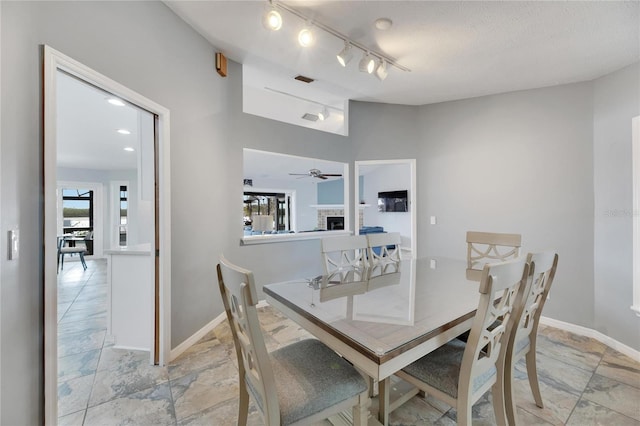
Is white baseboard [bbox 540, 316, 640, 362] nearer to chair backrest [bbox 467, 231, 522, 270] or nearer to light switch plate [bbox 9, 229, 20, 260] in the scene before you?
chair backrest [bbox 467, 231, 522, 270]

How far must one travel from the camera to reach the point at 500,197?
127 inches

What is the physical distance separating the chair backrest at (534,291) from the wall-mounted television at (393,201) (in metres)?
5.85

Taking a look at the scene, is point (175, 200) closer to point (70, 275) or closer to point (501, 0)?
point (501, 0)

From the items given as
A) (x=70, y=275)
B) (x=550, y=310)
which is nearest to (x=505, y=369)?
(x=550, y=310)

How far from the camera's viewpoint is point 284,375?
3.88 ft

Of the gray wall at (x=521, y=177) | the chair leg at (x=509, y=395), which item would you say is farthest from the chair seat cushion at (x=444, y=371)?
the gray wall at (x=521, y=177)

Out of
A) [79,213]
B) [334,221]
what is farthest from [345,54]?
[79,213]

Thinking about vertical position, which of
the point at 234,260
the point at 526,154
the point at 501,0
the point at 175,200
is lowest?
the point at 234,260

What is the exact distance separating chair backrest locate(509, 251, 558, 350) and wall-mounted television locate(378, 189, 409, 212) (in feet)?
19.2

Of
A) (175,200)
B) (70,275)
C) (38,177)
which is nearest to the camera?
(38,177)

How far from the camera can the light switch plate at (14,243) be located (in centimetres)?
111

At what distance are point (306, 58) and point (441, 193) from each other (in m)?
2.40

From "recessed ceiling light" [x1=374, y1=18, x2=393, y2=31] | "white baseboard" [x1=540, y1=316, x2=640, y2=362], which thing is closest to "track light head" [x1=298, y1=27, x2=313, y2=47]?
"recessed ceiling light" [x1=374, y1=18, x2=393, y2=31]

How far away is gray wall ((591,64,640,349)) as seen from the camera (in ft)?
7.81
